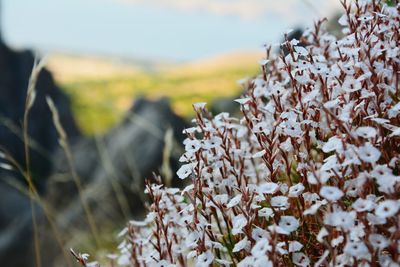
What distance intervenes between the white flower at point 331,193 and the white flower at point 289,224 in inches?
13.1

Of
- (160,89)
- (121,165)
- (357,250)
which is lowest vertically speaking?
(357,250)

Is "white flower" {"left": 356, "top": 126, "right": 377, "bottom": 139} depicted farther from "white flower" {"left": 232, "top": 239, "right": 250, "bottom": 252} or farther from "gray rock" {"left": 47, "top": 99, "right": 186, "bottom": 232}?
"gray rock" {"left": 47, "top": 99, "right": 186, "bottom": 232}

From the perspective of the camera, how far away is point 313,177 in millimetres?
1992

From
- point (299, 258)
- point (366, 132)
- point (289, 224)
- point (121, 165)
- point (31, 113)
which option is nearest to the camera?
point (366, 132)

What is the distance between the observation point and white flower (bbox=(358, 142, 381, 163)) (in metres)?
1.90

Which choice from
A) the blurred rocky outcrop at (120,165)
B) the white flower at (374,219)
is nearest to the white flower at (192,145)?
the white flower at (374,219)

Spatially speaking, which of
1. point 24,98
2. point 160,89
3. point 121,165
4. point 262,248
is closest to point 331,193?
point 262,248

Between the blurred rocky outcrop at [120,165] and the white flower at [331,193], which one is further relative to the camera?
the blurred rocky outcrop at [120,165]

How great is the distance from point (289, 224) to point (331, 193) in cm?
40

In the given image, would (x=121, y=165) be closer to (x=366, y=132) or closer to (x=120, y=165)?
(x=120, y=165)

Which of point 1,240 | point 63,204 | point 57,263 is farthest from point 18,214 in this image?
point 57,263

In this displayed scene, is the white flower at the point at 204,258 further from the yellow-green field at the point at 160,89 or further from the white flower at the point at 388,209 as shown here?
the yellow-green field at the point at 160,89

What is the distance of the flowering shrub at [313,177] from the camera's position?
1.96m

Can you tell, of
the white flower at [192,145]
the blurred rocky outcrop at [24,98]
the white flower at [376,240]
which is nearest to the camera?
the white flower at [376,240]
